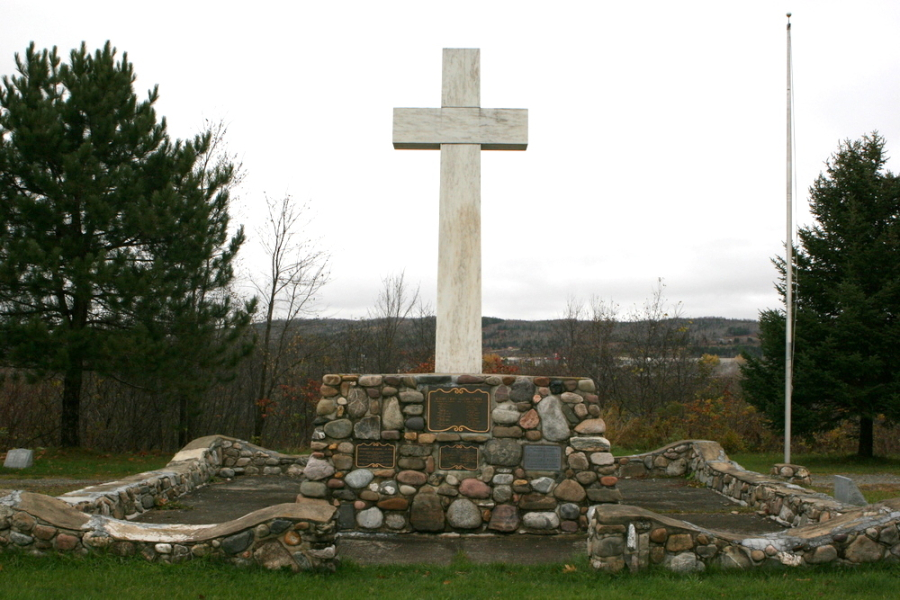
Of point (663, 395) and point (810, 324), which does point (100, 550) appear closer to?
point (810, 324)

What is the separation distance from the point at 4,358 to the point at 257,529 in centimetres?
1020

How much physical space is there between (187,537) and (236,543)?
A: 1.30ft

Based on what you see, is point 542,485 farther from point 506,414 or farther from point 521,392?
point 521,392

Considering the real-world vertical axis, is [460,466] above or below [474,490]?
above

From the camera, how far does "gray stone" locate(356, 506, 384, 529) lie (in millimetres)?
6652

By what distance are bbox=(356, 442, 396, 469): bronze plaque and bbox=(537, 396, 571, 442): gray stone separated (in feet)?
4.87

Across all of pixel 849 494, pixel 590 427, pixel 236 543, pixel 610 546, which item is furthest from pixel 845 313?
pixel 236 543

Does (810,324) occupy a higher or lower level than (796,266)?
lower

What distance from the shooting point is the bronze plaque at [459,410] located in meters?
6.79

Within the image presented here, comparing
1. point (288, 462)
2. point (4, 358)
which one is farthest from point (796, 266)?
point (4, 358)

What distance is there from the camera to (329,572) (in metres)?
5.00

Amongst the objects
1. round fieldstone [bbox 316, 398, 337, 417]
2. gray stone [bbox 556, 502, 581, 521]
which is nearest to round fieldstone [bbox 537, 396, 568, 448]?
gray stone [bbox 556, 502, 581, 521]

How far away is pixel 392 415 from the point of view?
6.80 m

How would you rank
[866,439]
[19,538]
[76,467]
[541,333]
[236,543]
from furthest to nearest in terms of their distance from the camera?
[541,333] < [866,439] < [76,467] < [19,538] < [236,543]
